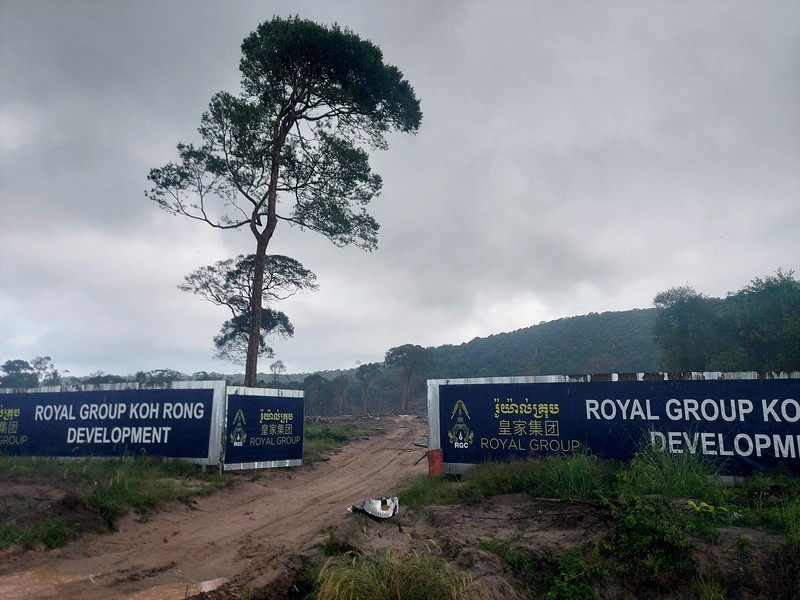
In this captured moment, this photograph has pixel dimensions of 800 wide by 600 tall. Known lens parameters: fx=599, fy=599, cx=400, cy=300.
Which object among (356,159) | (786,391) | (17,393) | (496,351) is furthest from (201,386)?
(496,351)

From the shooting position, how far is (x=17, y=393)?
61.4 feet

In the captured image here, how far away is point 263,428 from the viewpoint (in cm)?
1667

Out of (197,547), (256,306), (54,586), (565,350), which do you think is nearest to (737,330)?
(256,306)

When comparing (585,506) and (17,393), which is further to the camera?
(17,393)

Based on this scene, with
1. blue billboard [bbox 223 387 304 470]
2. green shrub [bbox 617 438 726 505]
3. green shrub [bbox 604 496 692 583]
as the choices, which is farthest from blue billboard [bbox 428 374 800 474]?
blue billboard [bbox 223 387 304 470]

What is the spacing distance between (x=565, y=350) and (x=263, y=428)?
5316 centimetres

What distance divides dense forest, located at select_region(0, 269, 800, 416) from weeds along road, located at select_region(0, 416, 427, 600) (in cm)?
812

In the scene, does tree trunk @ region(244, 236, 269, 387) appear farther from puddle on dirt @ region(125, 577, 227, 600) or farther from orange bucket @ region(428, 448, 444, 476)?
puddle on dirt @ region(125, 577, 227, 600)

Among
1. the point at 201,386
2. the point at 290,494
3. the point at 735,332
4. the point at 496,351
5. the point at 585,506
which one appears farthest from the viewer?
the point at 496,351

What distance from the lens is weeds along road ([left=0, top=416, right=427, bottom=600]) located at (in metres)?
6.91

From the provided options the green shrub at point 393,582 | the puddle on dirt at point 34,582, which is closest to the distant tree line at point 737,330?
the green shrub at point 393,582

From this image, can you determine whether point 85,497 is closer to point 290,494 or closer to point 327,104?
point 290,494

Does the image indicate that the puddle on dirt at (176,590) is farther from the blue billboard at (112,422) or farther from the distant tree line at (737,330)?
the distant tree line at (737,330)

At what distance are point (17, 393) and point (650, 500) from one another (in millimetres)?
18639
